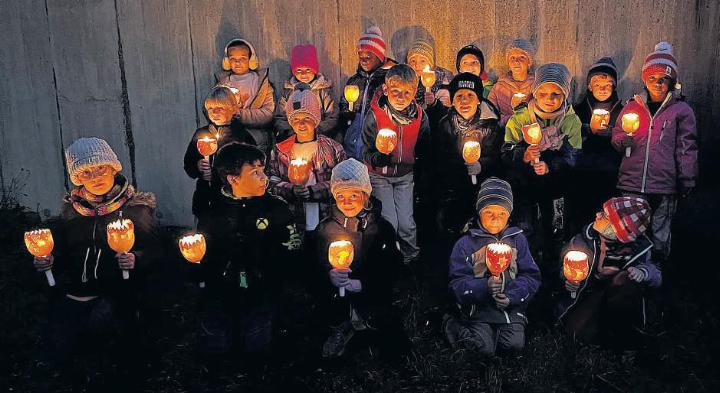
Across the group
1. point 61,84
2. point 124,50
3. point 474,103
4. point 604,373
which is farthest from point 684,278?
point 61,84

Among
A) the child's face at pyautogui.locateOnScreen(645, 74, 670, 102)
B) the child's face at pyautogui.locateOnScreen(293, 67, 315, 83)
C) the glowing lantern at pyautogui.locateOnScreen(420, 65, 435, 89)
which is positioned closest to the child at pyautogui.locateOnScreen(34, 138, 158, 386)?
the child's face at pyautogui.locateOnScreen(293, 67, 315, 83)

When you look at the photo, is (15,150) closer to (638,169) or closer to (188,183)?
(188,183)

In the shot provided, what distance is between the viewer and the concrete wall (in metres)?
6.88

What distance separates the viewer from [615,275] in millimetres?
4930

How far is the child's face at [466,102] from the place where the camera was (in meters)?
5.91

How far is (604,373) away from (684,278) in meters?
2.03

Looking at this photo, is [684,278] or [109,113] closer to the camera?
[684,278]

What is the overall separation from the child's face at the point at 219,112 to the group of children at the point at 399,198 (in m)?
0.01

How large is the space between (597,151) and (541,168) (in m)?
0.97

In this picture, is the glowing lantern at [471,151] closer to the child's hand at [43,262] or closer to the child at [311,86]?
the child at [311,86]

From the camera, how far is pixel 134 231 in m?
4.98

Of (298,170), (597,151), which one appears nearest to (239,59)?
(298,170)

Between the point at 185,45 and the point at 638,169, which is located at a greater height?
the point at 185,45

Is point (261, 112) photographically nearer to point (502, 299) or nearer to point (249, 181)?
point (249, 181)
